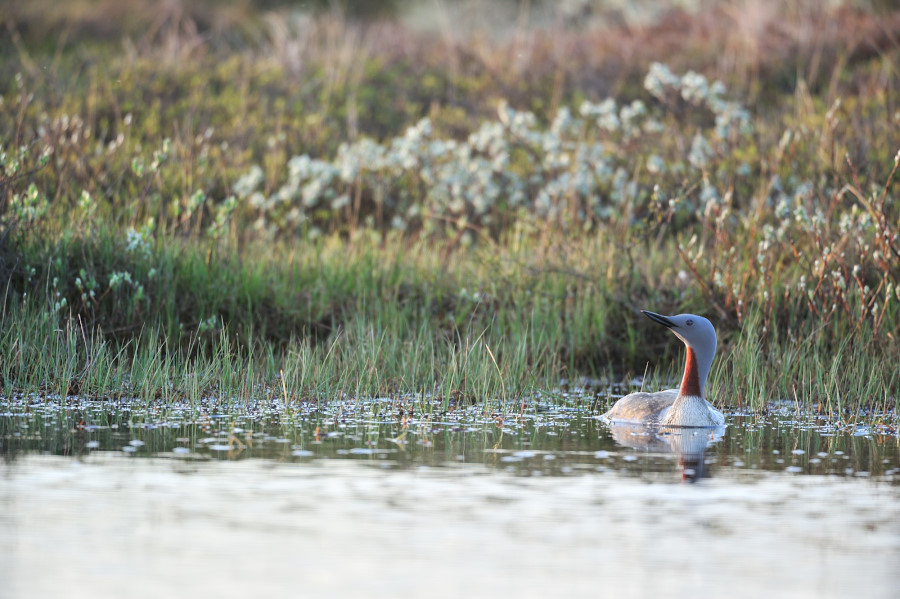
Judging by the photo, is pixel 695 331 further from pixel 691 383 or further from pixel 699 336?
pixel 691 383

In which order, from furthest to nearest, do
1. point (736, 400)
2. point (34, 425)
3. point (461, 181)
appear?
1. point (461, 181)
2. point (736, 400)
3. point (34, 425)

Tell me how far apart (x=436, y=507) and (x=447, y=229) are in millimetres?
8798

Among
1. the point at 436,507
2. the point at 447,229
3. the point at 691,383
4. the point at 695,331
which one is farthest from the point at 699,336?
the point at 447,229

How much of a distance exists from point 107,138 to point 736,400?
455 inches

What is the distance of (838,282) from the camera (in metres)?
10.0

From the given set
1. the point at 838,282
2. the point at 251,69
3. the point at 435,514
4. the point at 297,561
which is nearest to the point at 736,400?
the point at 838,282

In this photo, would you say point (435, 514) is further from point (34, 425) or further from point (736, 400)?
point (736, 400)

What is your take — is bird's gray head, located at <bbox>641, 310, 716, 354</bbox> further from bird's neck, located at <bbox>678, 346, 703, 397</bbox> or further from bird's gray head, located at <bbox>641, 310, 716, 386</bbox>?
bird's neck, located at <bbox>678, 346, 703, 397</bbox>

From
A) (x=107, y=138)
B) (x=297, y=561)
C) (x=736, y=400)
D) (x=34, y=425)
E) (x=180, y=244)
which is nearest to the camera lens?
(x=297, y=561)

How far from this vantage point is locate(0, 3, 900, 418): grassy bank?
30.8 feet

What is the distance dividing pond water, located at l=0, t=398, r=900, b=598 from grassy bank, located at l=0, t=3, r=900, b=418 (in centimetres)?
128

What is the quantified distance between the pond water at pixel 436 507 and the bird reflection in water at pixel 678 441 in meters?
0.02

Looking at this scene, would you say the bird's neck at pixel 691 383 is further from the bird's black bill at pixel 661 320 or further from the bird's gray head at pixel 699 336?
the bird's black bill at pixel 661 320

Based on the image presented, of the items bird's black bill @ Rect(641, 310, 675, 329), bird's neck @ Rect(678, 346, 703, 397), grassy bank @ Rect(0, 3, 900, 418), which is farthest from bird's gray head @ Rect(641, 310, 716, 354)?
grassy bank @ Rect(0, 3, 900, 418)
